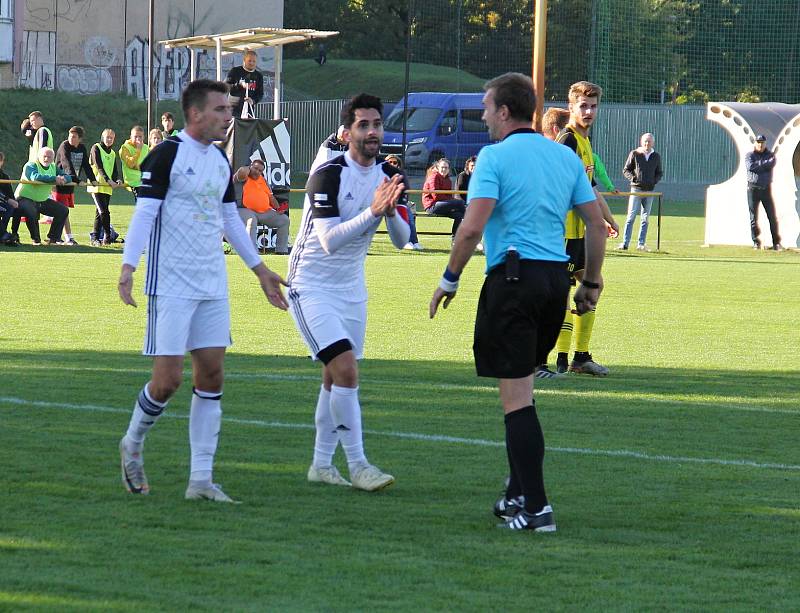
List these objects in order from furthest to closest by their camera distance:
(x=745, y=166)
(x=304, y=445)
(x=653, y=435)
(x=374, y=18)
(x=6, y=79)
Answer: (x=374, y=18), (x=6, y=79), (x=745, y=166), (x=653, y=435), (x=304, y=445)

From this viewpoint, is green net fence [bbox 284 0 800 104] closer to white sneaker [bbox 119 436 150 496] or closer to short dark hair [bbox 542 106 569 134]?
short dark hair [bbox 542 106 569 134]

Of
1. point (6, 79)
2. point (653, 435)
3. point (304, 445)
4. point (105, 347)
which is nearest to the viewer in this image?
point (304, 445)

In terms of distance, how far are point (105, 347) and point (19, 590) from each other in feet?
22.9

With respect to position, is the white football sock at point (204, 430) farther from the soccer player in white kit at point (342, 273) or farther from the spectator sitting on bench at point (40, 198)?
the spectator sitting on bench at point (40, 198)

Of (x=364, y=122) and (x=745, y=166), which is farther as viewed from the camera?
(x=745, y=166)

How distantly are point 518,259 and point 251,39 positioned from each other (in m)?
22.3

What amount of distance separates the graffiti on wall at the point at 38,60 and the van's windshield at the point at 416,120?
19.1 m

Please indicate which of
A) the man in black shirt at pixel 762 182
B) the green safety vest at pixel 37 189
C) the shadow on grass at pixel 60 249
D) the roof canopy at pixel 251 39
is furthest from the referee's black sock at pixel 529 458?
the man in black shirt at pixel 762 182

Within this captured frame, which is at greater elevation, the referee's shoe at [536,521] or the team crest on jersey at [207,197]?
the team crest on jersey at [207,197]

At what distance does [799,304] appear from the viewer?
1670 cm

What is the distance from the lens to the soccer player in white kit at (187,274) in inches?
247

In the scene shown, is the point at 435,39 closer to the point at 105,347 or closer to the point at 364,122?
the point at 105,347

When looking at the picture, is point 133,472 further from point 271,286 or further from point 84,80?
point 84,80

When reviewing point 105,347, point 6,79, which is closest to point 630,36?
point 6,79
